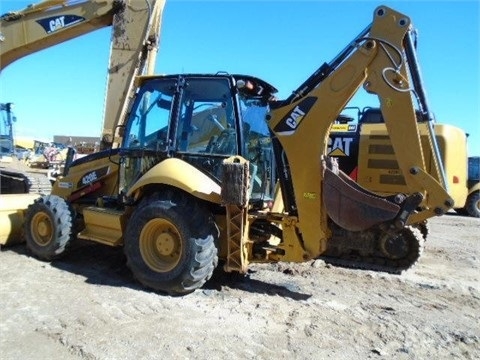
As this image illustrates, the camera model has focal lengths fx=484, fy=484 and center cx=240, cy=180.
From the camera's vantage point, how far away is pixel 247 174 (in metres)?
4.52

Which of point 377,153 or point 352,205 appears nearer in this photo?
point 352,205

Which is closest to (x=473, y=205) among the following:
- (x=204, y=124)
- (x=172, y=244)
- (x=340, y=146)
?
(x=340, y=146)

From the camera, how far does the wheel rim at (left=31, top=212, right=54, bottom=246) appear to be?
599 cm

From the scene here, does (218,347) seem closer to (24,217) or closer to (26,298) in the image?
(26,298)

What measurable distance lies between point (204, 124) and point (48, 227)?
246cm

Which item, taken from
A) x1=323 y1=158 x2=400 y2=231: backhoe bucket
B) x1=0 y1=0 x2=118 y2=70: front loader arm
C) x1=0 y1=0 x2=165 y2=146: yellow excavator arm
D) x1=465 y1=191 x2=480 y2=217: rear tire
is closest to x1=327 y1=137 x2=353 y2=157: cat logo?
x1=0 y1=0 x2=165 y2=146: yellow excavator arm

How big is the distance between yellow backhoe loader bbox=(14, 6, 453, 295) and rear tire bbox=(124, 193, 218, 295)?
1cm

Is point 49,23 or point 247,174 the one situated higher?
point 49,23

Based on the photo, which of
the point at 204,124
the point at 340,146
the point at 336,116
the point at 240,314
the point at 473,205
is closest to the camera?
the point at 240,314

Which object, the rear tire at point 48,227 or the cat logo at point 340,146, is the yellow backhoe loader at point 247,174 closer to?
the rear tire at point 48,227

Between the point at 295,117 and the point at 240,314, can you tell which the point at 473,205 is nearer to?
the point at 295,117

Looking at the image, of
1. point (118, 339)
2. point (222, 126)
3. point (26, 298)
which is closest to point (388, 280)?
point (222, 126)

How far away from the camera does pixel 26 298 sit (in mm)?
4566

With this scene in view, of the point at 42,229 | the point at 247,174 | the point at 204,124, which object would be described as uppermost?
the point at 204,124
